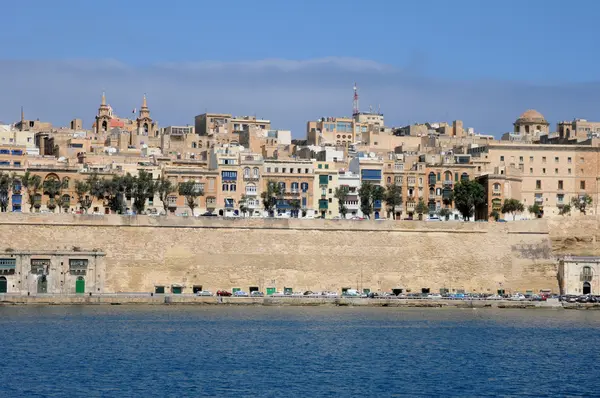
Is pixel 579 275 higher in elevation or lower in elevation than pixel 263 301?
higher

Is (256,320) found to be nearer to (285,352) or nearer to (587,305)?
(285,352)

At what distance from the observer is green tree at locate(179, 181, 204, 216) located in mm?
74938

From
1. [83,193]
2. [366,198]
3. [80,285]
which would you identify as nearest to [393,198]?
[366,198]

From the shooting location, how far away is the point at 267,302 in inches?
2542

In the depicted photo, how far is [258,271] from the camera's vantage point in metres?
69.1

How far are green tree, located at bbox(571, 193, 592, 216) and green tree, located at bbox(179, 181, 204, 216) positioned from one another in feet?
77.1

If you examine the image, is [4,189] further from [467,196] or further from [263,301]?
[467,196]

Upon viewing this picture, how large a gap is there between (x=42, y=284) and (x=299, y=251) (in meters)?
13.6

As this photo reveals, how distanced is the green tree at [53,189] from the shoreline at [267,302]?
1150 cm

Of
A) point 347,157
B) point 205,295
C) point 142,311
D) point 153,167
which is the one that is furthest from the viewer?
point 347,157

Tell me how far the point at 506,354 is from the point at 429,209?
33.8 m

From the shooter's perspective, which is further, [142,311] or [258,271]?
[258,271]

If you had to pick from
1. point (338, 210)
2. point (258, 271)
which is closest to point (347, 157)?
point (338, 210)

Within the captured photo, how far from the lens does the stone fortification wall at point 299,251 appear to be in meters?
67.2
